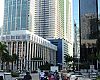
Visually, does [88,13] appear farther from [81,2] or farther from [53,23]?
[53,23]

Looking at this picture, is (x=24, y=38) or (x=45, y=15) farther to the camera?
(x=45, y=15)

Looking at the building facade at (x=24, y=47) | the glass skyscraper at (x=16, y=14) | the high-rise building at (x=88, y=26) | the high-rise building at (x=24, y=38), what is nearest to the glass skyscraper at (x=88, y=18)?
the high-rise building at (x=88, y=26)

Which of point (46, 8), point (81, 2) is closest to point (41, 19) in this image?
point (46, 8)

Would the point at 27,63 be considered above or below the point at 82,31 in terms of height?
below

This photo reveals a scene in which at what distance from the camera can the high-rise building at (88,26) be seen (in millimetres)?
114625

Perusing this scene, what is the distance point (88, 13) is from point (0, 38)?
45.8m

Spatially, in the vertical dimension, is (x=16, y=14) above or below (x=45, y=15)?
below

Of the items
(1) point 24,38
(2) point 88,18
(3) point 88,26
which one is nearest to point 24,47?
(1) point 24,38

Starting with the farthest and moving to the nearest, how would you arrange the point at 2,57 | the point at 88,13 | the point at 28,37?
the point at 28,37 → the point at 88,13 → the point at 2,57

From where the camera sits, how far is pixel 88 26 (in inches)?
4592

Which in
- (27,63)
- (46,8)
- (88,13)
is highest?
(46,8)

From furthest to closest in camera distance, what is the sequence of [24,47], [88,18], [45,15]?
1. [45,15]
2. [24,47]
3. [88,18]

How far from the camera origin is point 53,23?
17500 centimetres

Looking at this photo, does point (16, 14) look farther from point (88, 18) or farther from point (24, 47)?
point (88, 18)
